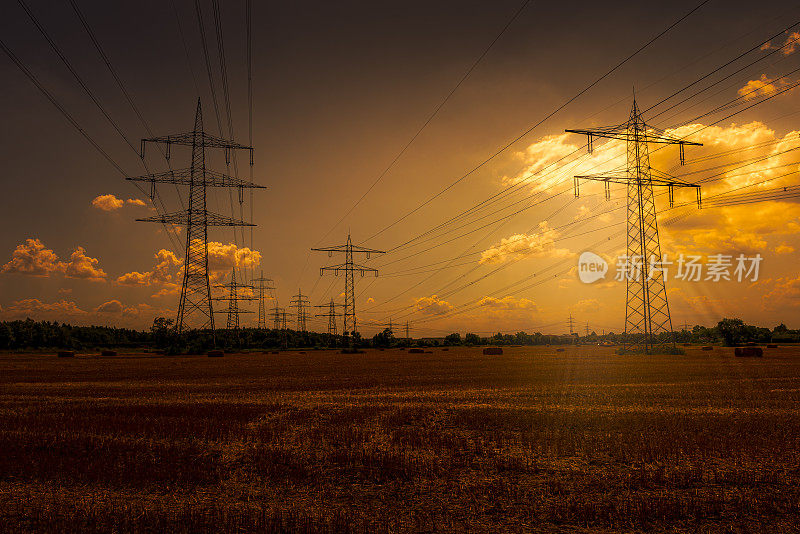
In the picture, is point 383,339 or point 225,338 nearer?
point 225,338

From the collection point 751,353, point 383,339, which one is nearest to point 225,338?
point 383,339

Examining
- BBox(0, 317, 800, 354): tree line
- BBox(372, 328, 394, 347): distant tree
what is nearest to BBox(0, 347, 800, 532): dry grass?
BBox(0, 317, 800, 354): tree line

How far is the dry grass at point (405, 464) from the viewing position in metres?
9.70

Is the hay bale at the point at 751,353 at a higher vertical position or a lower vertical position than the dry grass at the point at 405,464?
lower

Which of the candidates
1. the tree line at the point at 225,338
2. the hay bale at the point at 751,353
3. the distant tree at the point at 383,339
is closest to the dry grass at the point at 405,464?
the hay bale at the point at 751,353

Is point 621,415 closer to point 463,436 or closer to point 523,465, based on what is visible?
point 463,436

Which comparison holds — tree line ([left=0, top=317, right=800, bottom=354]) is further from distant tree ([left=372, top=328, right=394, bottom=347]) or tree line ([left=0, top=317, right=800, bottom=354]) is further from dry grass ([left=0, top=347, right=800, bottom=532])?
dry grass ([left=0, top=347, right=800, bottom=532])

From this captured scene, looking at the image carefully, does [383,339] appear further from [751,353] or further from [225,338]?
[751,353]

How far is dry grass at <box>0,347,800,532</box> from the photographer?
9.70 m

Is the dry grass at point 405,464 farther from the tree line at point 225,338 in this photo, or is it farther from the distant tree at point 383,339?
the distant tree at point 383,339

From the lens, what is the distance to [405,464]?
13.2 metres

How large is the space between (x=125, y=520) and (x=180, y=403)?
16.1 metres

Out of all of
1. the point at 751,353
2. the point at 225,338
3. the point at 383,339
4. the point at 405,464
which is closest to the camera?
the point at 405,464

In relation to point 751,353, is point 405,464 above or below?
above
